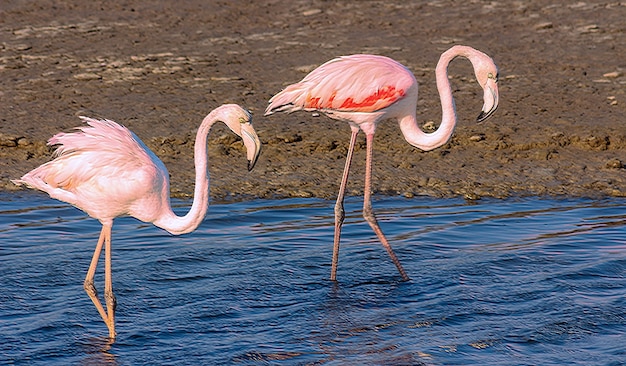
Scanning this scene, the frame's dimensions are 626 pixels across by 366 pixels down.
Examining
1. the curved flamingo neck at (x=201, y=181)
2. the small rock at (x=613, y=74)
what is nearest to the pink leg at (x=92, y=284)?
the curved flamingo neck at (x=201, y=181)

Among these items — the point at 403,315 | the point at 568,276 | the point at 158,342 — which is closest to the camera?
the point at 158,342

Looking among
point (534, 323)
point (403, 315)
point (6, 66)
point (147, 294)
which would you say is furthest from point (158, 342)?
point (6, 66)

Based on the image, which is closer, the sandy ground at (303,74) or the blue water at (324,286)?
the blue water at (324,286)

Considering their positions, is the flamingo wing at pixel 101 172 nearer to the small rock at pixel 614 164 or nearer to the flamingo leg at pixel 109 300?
the flamingo leg at pixel 109 300

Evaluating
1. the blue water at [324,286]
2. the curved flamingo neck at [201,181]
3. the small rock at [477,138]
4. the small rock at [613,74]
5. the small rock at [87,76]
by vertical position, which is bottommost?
the blue water at [324,286]

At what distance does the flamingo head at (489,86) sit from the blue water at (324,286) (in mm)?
949

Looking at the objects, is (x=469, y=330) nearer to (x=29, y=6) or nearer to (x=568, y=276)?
(x=568, y=276)

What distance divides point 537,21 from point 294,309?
6.67 metres

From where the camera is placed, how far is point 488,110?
6.57 m

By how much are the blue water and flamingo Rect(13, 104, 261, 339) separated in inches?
16.8

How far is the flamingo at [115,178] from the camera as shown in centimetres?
543

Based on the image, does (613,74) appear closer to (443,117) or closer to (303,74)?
(303,74)

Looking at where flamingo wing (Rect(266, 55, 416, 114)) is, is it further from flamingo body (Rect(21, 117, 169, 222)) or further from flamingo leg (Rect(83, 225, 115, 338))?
flamingo leg (Rect(83, 225, 115, 338))

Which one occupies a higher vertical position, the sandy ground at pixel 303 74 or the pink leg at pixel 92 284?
the sandy ground at pixel 303 74
